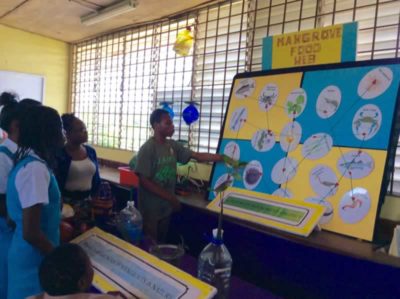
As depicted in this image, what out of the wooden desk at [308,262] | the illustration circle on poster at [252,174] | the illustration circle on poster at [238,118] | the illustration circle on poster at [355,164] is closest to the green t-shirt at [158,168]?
the wooden desk at [308,262]

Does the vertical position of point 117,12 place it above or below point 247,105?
above

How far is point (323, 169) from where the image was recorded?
5.68 feet

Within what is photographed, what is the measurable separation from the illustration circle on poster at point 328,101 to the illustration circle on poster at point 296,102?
3.6 inches

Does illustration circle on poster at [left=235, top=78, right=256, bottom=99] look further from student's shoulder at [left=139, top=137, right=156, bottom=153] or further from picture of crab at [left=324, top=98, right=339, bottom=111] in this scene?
student's shoulder at [left=139, top=137, right=156, bottom=153]

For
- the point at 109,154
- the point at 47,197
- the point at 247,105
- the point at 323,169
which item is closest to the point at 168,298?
the point at 47,197

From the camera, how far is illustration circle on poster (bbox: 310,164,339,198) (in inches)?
66.4

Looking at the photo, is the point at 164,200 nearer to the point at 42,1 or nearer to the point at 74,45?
the point at 42,1

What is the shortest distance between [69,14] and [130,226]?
262 centimetres

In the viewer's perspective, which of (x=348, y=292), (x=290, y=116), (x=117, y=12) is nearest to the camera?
(x=348, y=292)

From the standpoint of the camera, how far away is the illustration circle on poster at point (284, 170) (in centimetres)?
185

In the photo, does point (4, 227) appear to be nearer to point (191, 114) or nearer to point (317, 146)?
point (191, 114)

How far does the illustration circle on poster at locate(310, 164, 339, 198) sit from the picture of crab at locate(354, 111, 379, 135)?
25cm

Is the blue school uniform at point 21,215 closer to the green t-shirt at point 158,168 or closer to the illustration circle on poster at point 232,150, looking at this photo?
the green t-shirt at point 158,168

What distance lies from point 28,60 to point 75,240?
133 inches
